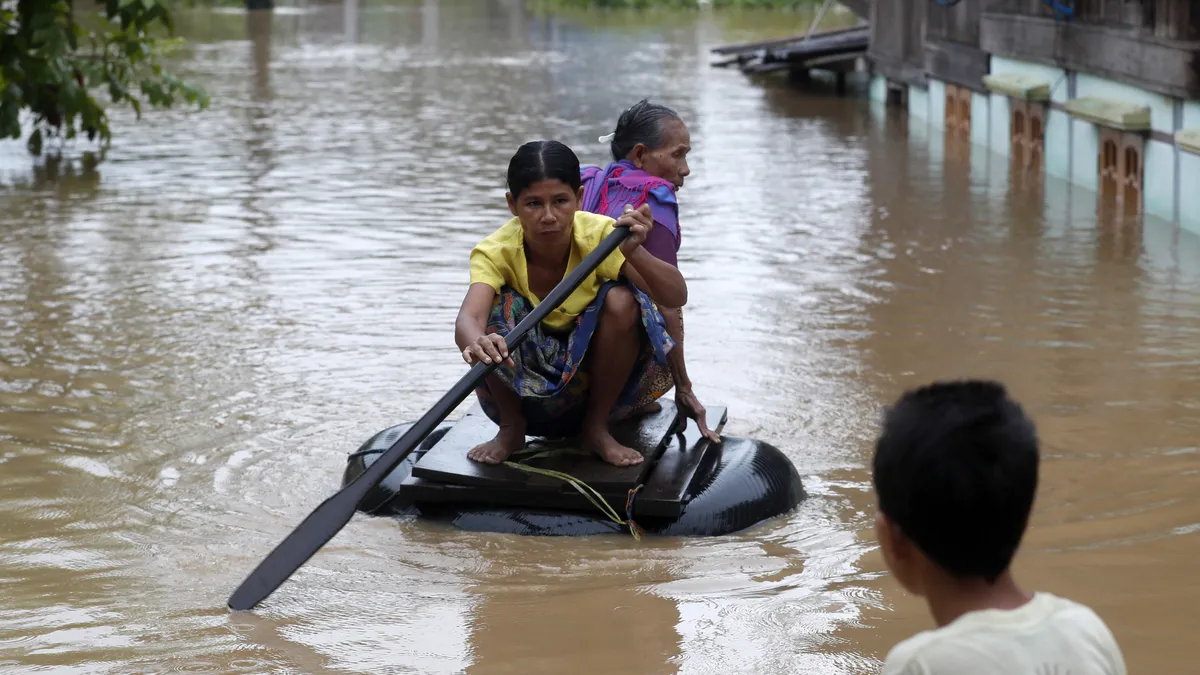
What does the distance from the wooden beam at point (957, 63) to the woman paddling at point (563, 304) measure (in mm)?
9816

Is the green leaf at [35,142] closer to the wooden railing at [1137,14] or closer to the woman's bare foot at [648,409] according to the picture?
the wooden railing at [1137,14]

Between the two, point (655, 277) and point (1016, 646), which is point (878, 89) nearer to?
point (655, 277)

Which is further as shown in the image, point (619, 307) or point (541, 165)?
point (619, 307)

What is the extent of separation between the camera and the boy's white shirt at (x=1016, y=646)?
166 cm

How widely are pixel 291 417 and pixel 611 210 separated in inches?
62.6

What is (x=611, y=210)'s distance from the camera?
14.7ft

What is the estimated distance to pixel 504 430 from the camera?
4.31 m

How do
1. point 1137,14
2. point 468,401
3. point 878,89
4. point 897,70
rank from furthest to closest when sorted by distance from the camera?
point 878,89 < point 897,70 < point 1137,14 < point 468,401

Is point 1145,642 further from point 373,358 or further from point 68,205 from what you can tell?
point 68,205

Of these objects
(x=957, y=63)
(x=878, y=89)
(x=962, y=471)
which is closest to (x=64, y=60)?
(x=957, y=63)

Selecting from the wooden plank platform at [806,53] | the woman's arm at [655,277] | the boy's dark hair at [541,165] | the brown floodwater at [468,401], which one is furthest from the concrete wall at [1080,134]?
the boy's dark hair at [541,165]

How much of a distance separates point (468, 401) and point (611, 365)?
5.50 ft

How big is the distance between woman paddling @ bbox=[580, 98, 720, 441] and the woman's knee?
8.9 inches

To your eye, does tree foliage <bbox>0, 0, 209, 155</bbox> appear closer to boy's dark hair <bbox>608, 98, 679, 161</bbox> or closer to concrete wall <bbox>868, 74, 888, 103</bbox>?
boy's dark hair <bbox>608, 98, 679, 161</bbox>
